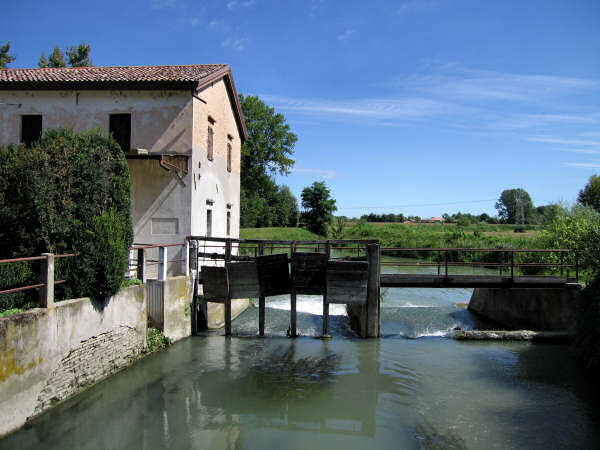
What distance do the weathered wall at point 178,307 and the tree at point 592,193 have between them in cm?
4325


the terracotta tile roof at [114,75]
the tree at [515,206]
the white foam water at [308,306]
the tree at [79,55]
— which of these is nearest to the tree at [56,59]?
the tree at [79,55]

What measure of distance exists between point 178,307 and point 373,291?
5.78 metres

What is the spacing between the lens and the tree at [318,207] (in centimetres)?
6162

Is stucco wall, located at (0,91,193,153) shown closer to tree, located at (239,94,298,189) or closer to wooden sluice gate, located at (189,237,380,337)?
wooden sluice gate, located at (189,237,380,337)

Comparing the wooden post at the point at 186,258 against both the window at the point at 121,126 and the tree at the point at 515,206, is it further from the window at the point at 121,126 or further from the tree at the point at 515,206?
the tree at the point at 515,206

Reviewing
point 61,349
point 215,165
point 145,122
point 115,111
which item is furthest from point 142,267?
point 215,165

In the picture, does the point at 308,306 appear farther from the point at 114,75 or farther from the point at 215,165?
the point at 114,75

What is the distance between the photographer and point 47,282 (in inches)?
270

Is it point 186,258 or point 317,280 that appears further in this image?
point 186,258

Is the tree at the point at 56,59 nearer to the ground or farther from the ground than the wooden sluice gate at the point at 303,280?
farther from the ground

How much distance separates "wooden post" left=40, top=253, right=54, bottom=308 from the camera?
22.3 ft

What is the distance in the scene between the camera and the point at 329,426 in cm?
696

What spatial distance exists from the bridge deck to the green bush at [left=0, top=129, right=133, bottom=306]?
819 centimetres

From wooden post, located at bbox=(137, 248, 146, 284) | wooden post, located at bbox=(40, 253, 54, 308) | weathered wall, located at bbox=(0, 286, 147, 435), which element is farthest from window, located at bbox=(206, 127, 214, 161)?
wooden post, located at bbox=(40, 253, 54, 308)
